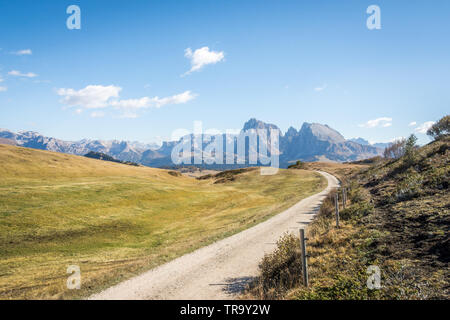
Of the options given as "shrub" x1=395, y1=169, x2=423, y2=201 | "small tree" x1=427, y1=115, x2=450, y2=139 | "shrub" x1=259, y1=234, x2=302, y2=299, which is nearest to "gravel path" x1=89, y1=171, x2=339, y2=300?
"shrub" x1=259, y1=234, x2=302, y2=299

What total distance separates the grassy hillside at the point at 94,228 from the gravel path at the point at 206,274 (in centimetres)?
145

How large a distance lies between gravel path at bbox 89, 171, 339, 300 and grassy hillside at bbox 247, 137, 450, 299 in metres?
1.62

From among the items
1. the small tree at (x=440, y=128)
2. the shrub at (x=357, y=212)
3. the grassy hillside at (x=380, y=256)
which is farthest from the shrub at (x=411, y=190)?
the small tree at (x=440, y=128)

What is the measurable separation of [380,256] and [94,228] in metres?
30.3

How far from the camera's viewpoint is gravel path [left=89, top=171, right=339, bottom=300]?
11.4m

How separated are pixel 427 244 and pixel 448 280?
3.05 meters

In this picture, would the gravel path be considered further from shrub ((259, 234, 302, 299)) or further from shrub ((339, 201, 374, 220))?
shrub ((339, 201, 374, 220))

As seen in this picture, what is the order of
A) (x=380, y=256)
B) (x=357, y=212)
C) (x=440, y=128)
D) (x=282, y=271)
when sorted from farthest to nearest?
(x=440, y=128) < (x=357, y=212) < (x=282, y=271) < (x=380, y=256)

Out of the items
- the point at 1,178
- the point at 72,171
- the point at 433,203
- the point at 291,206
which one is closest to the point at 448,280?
the point at 433,203

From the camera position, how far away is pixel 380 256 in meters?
11.1

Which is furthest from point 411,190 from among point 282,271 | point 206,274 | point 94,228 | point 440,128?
point 440,128

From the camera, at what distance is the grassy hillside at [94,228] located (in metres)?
16.0

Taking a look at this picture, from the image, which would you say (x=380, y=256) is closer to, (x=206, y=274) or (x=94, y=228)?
(x=206, y=274)
